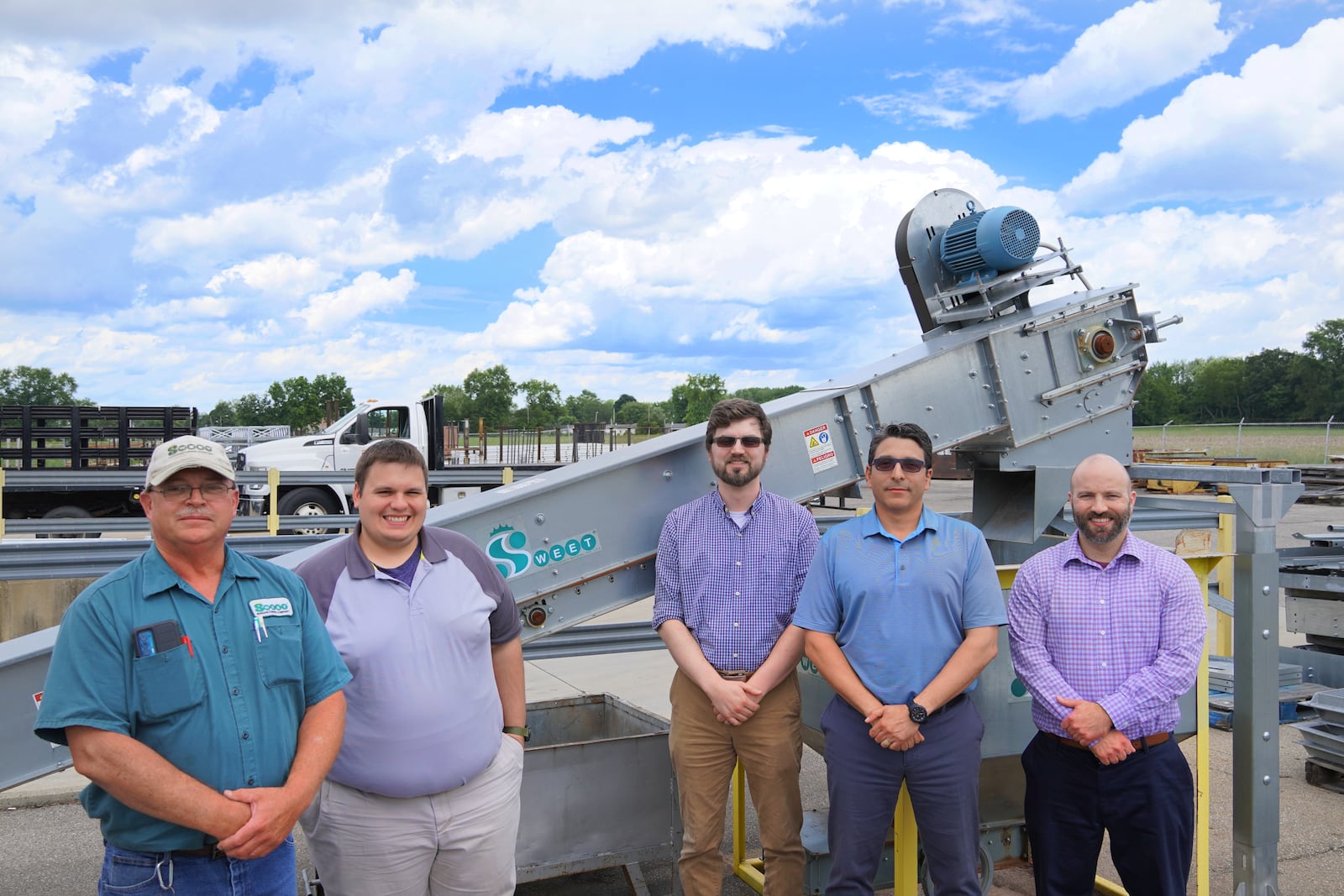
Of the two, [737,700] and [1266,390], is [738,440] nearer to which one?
[737,700]

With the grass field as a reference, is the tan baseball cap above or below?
above

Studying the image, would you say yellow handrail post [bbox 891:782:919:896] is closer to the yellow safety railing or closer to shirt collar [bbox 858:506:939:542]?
the yellow safety railing

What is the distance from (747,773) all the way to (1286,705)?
14.2ft

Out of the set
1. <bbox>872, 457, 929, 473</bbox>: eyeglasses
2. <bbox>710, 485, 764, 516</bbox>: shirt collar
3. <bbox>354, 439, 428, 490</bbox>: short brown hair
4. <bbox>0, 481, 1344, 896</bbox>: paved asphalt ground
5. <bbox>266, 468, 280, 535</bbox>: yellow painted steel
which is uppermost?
<bbox>354, 439, 428, 490</bbox>: short brown hair

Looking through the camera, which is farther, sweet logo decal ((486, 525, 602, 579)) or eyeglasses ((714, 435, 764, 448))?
sweet logo decal ((486, 525, 602, 579))

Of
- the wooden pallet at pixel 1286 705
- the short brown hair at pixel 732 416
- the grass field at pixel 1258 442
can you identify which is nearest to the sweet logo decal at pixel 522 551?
the short brown hair at pixel 732 416

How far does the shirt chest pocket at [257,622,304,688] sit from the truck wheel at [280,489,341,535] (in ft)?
45.8

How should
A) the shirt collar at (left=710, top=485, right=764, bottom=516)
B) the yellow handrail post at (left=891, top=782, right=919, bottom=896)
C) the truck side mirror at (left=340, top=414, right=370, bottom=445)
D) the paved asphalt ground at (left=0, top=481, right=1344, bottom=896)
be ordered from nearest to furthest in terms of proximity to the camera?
the shirt collar at (left=710, top=485, right=764, bottom=516) → the yellow handrail post at (left=891, top=782, right=919, bottom=896) → the paved asphalt ground at (left=0, top=481, right=1344, bottom=896) → the truck side mirror at (left=340, top=414, right=370, bottom=445)

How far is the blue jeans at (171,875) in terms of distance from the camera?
225 cm

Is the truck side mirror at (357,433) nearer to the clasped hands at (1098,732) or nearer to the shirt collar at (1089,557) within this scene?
the shirt collar at (1089,557)

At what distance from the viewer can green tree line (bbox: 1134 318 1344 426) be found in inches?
2156

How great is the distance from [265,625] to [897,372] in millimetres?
3085

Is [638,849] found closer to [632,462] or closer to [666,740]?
[666,740]

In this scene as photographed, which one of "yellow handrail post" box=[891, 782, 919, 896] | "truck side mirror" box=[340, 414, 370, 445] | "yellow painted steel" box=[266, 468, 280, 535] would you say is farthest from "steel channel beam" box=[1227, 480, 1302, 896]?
"truck side mirror" box=[340, 414, 370, 445]
